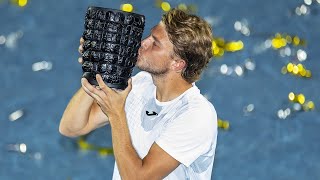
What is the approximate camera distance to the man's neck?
183 centimetres

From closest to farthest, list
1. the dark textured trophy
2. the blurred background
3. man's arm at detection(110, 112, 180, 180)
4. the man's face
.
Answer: the dark textured trophy → man's arm at detection(110, 112, 180, 180) → the man's face → the blurred background

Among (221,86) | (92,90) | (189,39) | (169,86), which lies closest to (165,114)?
(169,86)

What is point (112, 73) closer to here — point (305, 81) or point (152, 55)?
point (152, 55)

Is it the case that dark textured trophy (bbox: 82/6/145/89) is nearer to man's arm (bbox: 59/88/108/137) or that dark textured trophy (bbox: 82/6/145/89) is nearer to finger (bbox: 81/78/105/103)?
finger (bbox: 81/78/105/103)

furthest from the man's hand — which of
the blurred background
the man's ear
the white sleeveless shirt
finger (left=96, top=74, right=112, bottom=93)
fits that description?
the blurred background

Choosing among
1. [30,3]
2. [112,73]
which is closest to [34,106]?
[30,3]

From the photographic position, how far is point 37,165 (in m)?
2.61

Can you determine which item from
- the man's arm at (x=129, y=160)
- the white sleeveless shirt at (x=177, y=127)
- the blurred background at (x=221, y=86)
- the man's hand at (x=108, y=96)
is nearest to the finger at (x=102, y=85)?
the man's hand at (x=108, y=96)

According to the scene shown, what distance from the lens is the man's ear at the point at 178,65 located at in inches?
72.3

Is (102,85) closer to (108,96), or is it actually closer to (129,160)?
(108,96)

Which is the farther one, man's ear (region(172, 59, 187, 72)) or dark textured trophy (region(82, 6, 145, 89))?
man's ear (region(172, 59, 187, 72))

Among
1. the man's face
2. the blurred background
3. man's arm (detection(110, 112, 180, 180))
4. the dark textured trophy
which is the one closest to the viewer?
the dark textured trophy

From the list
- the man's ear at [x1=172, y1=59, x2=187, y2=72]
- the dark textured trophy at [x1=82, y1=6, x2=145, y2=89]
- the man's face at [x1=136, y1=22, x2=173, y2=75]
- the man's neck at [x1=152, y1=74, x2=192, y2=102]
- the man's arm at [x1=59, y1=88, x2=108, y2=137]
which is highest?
the dark textured trophy at [x1=82, y1=6, x2=145, y2=89]

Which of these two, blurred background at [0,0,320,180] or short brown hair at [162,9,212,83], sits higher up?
short brown hair at [162,9,212,83]
